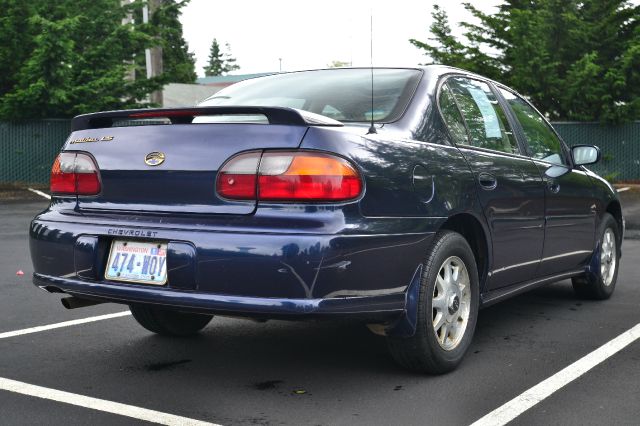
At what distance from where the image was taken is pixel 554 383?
3939mm

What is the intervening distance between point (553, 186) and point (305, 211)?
2454mm

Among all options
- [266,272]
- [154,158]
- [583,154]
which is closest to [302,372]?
[266,272]

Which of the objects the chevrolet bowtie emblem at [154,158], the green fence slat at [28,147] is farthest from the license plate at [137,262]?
the green fence slat at [28,147]

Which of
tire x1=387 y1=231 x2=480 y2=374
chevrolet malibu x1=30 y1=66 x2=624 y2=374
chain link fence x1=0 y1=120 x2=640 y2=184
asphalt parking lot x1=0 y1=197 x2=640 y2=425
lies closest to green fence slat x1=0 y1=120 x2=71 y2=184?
chain link fence x1=0 y1=120 x2=640 y2=184

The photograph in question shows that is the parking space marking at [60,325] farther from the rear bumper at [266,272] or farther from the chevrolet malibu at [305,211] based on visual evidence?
the rear bumper at [266,272]

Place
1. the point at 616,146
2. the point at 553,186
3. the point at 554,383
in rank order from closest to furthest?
the point at 554,383 → the point at 553,186 → the point at 616,146

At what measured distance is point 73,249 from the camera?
3.82 m

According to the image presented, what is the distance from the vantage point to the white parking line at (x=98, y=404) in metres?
3.37

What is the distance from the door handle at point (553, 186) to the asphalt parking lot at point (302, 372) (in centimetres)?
89

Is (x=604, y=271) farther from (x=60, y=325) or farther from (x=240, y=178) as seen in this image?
(x=60, y=325)

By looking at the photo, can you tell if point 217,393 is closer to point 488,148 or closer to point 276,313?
point 276,313

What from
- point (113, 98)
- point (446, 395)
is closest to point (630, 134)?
point (113, 98)

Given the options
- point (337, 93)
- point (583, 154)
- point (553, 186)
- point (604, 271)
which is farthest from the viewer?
point (604, 271)

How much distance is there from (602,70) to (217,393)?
20.1 m
